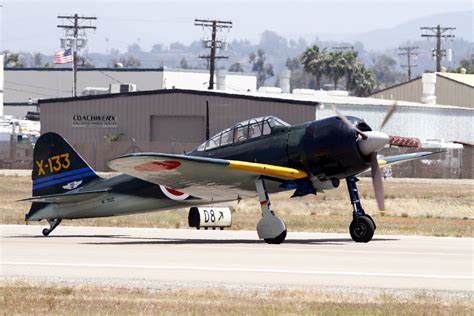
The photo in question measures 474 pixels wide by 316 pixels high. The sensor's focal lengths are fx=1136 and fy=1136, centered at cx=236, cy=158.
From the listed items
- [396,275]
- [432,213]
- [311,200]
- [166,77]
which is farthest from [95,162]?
[396,275]

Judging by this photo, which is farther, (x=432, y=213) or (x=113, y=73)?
(x=113, y=73)

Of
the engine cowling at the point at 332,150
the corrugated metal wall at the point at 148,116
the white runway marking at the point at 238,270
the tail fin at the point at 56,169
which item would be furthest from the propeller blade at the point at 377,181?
the corrugated metal wall at the point at 148,116

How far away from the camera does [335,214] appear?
125 feet

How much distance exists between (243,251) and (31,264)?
427 centimetres

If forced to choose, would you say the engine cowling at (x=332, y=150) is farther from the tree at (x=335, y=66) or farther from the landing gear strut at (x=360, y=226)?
the tree at (x=335, y=66)

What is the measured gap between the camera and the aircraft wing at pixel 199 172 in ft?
71.8

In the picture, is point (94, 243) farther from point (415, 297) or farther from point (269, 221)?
point (415, 297)

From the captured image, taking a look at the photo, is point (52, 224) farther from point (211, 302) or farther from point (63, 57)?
point (63, 57)

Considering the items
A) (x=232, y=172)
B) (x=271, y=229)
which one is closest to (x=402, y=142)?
(x=271, y=229)

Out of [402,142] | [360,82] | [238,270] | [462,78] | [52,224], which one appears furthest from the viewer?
[360,82]

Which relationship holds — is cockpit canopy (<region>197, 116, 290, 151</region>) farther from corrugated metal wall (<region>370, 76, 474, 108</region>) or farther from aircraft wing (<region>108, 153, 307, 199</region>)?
corrugated metal wall (<region>370, 76, 474, 108</region>)

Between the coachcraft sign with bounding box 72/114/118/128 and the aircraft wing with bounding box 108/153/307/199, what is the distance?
2210 inches

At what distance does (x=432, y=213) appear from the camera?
38.4 metres

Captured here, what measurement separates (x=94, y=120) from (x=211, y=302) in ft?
222
